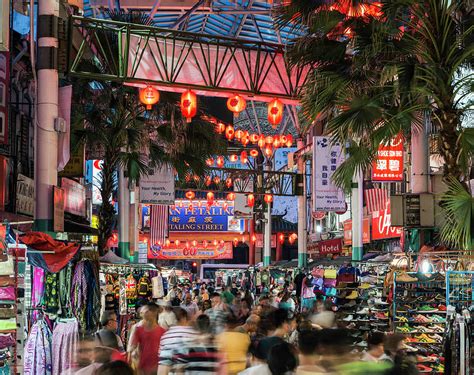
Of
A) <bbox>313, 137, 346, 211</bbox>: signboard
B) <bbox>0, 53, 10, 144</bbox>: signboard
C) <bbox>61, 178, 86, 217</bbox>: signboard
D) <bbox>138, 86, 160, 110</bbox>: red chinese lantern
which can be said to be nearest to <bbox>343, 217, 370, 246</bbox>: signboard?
<bbox>313, 137, 346, 211</bbox>: signboard

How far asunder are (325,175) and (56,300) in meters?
15.4

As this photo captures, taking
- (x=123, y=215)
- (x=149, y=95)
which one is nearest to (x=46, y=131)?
(x=149, y=95)

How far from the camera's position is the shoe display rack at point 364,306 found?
19.8 metres

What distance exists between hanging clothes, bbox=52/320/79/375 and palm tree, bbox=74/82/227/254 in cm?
1065

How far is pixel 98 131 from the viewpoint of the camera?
23.3 m

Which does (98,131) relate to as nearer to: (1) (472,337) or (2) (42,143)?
(2) (42,143)

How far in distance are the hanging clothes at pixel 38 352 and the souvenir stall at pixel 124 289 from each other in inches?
328

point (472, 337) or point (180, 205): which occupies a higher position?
point (180, 205)

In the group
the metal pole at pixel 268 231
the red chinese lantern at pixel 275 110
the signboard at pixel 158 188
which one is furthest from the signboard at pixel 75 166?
the metal pole at pixel 268 231

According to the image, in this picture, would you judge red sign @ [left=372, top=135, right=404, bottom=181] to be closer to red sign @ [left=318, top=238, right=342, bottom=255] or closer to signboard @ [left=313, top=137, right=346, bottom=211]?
signboard @ [left=313, top=137, right=346, bottom=211]

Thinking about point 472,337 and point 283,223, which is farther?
point 283,223

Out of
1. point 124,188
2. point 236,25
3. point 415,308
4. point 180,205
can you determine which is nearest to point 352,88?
point 415,308

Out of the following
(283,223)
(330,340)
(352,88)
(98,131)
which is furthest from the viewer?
(283,223)

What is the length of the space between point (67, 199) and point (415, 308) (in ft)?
38.1
